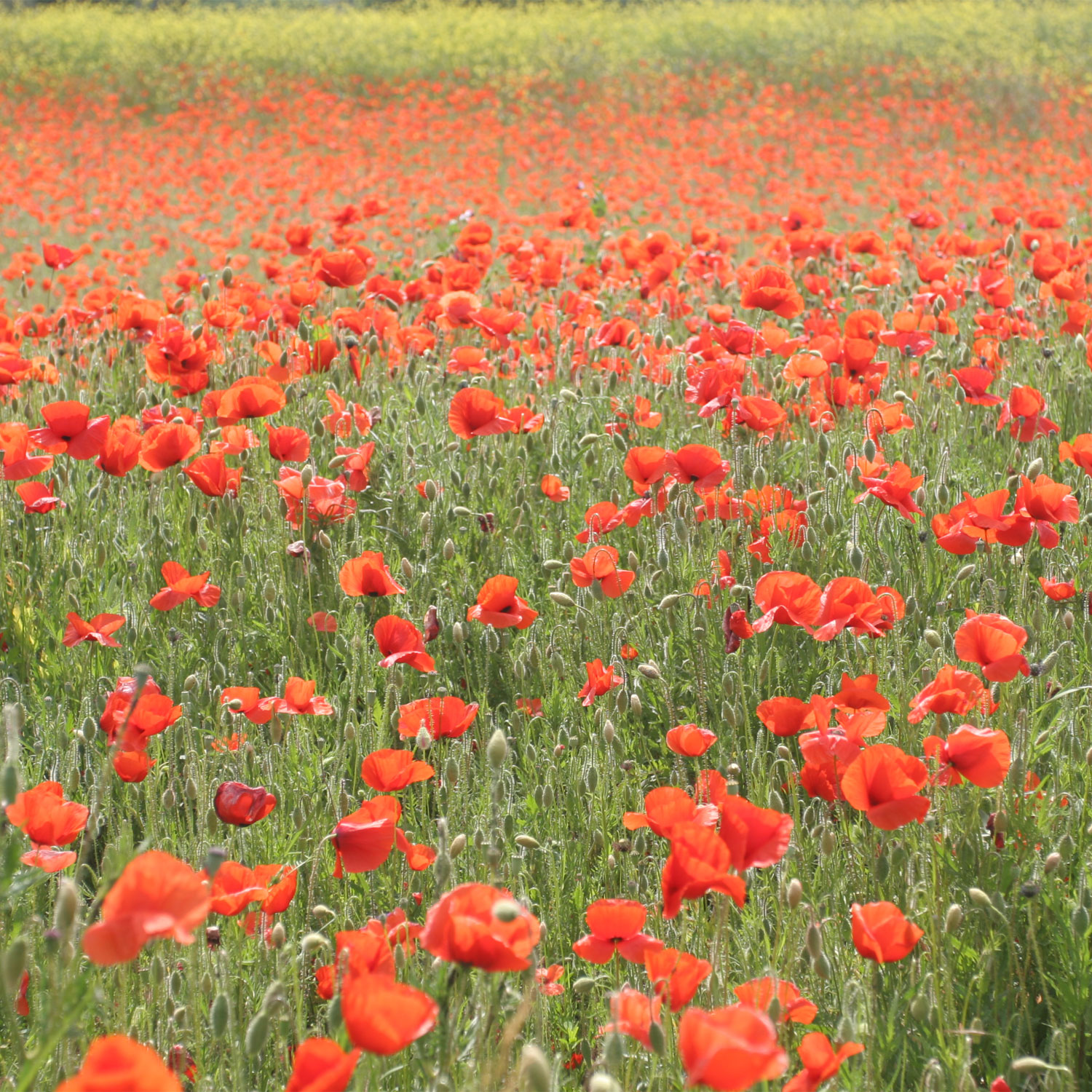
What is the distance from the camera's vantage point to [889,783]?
1.38 meters

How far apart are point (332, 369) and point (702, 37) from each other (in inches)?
739

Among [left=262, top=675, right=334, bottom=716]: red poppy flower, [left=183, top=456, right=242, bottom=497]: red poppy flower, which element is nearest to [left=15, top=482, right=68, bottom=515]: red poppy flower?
[left=183, top=456, right=242, bottom=497]: red poppy flower

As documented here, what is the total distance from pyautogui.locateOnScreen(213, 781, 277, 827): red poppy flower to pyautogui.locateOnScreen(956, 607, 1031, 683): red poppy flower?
1.00m

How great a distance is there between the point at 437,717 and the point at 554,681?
21.2 inches

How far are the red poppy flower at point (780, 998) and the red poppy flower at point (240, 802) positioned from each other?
674mm

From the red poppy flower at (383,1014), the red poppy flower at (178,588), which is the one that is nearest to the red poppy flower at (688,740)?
the red poppy flower at (383,1014)

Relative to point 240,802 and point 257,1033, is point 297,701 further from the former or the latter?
point 257,1033

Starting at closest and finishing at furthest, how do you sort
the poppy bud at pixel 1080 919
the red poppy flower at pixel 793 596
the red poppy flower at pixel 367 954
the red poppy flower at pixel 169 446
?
the red poppy flower at pixel 367 954, the poppy bud at pixel 1080 919, the red poppy flower at pixel 793 596, the red poppy flower at pixel 169 446

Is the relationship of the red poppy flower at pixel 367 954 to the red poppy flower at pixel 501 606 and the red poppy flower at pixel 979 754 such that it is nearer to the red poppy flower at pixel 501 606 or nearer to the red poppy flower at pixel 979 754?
the red poppy flower at pixel 979 754

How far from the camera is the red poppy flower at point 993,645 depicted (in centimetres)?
160

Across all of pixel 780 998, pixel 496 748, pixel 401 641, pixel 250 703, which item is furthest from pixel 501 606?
pixel 780 998

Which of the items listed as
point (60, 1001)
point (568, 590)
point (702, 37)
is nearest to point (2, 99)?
point (702, 37)

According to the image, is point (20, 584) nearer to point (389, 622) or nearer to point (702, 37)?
point (389, 622)

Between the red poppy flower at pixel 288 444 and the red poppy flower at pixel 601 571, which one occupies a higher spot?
the red poppy flower at pixel 288 444
